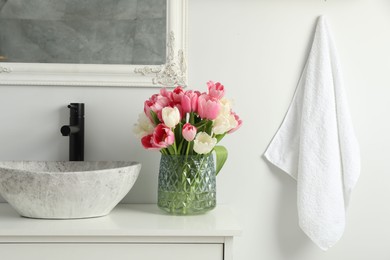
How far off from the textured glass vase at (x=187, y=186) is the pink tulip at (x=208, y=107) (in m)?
0.11

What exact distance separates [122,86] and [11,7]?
38 centimetres

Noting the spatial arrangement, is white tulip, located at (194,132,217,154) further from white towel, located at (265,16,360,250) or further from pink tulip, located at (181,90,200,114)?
white towel, located at (265,16,360,250)

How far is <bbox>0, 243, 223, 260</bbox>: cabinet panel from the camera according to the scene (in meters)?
1.33

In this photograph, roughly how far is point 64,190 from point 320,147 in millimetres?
726

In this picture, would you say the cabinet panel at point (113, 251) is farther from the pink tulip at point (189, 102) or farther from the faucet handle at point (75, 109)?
the faucet handle at point (75, 109)

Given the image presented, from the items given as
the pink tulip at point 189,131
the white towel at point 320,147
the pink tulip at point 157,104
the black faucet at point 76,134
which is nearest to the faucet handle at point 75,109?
the black faucet at point 76,134

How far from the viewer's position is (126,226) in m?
1.36

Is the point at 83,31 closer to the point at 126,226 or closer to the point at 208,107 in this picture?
the point at 208,107

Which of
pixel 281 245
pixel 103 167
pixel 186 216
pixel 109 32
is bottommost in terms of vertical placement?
pixel 281 245

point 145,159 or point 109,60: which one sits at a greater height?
point 109,60

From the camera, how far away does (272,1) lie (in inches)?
68.5

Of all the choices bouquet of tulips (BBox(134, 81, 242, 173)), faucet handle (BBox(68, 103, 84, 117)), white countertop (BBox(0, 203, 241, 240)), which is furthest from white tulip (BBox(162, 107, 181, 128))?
faucet handle (BBox(68, 103, 84, 117))

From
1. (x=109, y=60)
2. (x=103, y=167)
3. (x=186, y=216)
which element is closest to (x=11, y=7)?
(x=109, y=60)

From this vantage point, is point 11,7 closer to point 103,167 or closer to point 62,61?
point 62,61
